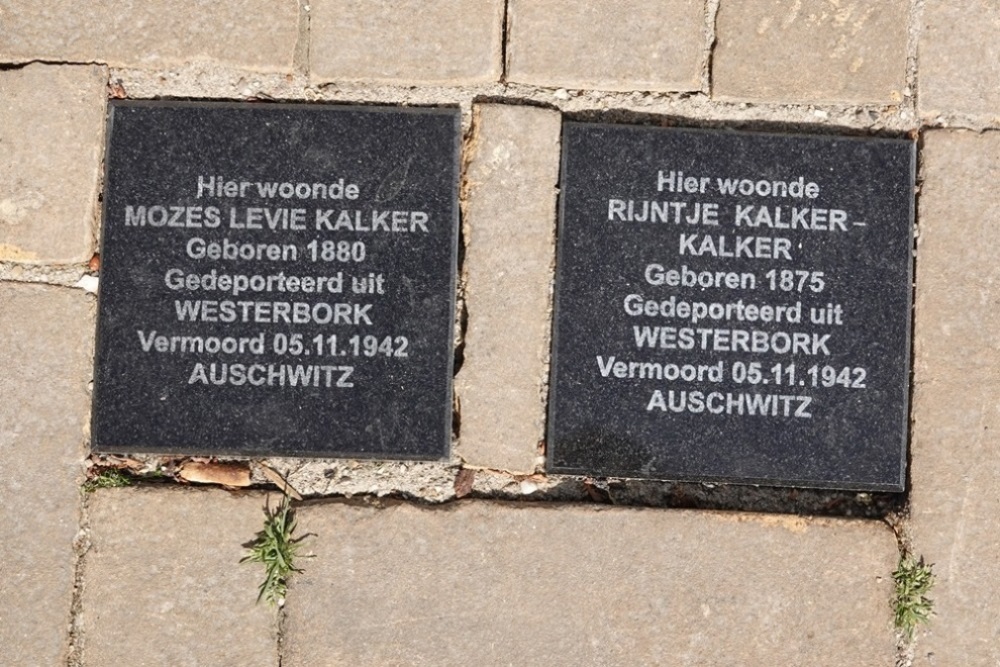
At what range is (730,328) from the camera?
2049mm

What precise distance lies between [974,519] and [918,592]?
26cm

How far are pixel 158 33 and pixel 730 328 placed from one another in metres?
1.83

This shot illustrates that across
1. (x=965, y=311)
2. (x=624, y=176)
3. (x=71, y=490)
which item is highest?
(x=624, y=176)

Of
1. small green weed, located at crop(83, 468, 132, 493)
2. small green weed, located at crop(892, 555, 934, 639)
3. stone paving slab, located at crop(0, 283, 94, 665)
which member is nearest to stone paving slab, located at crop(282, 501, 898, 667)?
small green weed, located at crop(892, 555, 934, 639)

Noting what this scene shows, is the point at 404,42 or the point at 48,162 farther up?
the point at 404,42

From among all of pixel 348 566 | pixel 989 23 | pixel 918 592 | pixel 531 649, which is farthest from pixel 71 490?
pixel 989 23

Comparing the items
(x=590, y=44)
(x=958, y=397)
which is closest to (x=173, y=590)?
(x=590, y=44)

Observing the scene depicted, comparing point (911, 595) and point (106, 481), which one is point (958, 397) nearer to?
point (911, 595)

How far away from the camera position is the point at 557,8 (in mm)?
2107

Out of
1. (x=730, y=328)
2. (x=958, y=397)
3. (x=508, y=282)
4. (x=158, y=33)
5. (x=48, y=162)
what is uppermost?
(x=158, y=33)

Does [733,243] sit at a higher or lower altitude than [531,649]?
higher

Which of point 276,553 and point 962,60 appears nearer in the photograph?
point 276,553

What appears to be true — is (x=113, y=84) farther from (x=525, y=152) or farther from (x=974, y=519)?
(x=974, y=519)

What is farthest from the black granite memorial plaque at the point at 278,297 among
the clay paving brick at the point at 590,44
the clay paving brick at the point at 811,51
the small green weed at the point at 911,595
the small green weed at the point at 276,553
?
the small green weed at the point at 911,595
